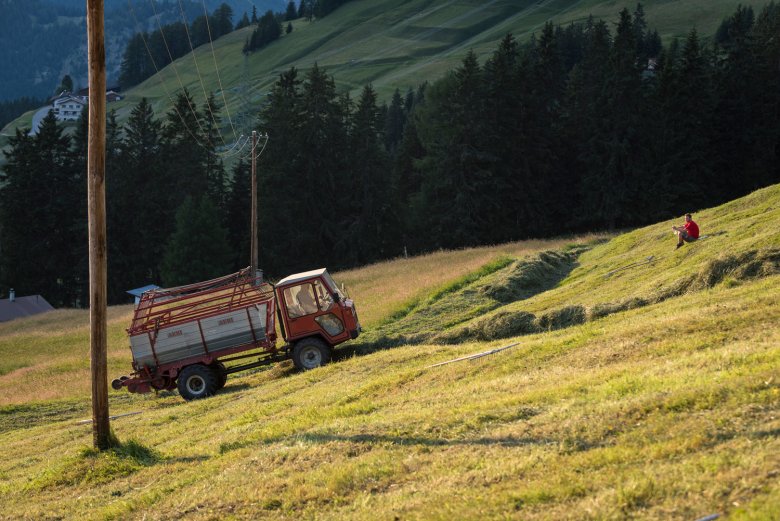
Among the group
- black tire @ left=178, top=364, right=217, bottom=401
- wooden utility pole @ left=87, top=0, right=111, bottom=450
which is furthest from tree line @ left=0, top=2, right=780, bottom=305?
wooden utility pole @ left=87, top=0, right=111, bottom=450

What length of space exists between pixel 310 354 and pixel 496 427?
42.6 feet

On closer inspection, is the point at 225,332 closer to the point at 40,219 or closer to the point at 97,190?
the point at 97,190

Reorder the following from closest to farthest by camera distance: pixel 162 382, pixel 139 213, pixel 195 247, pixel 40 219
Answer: pixel 162 382, pixel 195 247, pixel 139 213, pixel 40 219

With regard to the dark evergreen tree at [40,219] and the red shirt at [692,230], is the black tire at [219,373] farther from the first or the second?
the dark evergreen tree at [40,219]

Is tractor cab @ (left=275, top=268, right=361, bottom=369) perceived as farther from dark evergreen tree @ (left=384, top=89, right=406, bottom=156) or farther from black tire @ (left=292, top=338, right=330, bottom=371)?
dark evergreen tree @ (left=384, top=89, right=406, bottom=156)

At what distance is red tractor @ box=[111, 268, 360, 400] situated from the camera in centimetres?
2338

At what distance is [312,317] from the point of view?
77.1 ft

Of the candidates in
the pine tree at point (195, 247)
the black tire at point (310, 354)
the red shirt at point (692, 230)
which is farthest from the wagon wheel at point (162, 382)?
the pine tree at point (195, 247)

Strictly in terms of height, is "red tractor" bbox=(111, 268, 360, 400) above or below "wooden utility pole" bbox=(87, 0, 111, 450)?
below

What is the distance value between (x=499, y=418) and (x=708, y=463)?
3836mm

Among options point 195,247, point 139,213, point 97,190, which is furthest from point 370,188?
point 97,190

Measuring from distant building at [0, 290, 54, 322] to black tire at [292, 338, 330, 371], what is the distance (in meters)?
49.4

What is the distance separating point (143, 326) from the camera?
23.2 meters

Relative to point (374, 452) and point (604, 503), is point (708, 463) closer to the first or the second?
point (604, 503)
